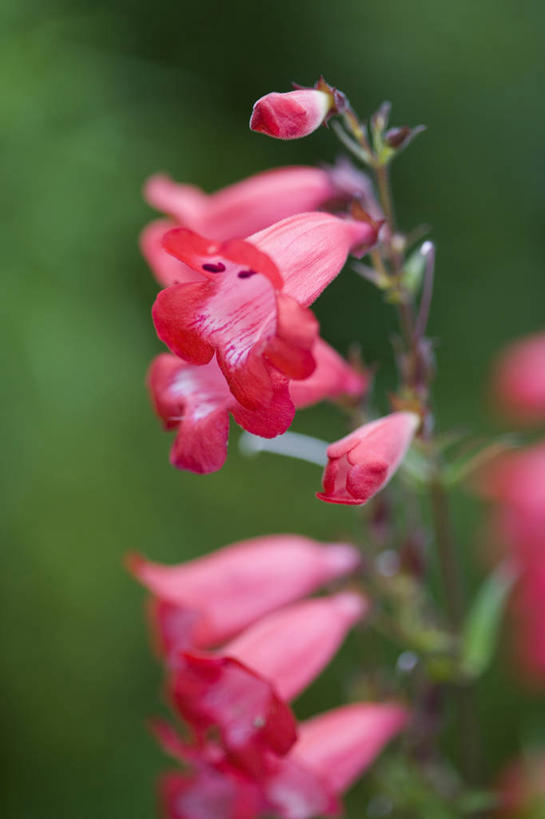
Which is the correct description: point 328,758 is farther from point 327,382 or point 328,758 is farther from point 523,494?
point 523,494

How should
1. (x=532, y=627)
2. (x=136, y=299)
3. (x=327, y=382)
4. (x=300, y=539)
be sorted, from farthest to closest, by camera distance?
(x=136, y=299) → (x=532, y=627) → (x=300, y=539) → (x=327, y=382)

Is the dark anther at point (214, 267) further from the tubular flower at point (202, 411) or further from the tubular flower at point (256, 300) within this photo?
the tubular flower at point (202, 411)

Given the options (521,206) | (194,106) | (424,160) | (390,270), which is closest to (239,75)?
(194,106)

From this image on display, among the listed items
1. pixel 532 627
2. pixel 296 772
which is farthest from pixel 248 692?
pixel 532 627

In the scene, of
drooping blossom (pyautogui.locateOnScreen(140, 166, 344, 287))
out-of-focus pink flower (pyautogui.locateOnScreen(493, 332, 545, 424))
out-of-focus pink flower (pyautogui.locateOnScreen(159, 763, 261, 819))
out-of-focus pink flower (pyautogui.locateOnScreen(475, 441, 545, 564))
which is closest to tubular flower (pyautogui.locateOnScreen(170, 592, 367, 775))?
out-of-focus pink flower (pyautogui.locateOnScreen(159, 763, 261, 819))

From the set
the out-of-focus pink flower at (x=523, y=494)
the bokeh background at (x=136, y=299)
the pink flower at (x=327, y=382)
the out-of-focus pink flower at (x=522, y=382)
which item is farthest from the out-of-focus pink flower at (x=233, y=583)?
the bokeh background at (x=136, y=299)

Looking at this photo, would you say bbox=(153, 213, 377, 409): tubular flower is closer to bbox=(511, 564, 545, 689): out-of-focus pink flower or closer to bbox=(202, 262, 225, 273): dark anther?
bbox=(202, 262, 225, 273): dark anther
